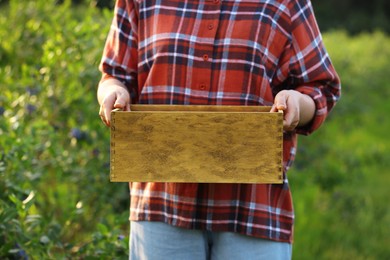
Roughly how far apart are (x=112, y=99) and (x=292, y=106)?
1.44ft

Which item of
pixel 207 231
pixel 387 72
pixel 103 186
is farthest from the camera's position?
pixel 387 72

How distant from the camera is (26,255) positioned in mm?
2447

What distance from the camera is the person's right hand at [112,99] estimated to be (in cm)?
193

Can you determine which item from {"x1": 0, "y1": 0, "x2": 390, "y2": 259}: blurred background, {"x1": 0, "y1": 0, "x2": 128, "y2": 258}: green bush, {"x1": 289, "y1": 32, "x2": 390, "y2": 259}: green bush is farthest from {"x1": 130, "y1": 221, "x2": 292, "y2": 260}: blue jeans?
{"x1": 289, "y1": 32, "x2": 390, "y2": 259}: green bush

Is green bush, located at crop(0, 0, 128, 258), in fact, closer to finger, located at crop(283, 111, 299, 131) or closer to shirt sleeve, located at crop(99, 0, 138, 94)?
shirt sleeve, located at crop(99, 0, 138, 94)

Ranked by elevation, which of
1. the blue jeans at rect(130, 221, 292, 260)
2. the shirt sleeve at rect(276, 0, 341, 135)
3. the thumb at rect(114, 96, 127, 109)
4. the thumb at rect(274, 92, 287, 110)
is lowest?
the blue jeans at rect(130, 221, 292, 260)

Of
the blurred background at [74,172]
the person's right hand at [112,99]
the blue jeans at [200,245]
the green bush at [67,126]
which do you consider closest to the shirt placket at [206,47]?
the person's right hand at [112,99]

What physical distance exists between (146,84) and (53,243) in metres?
0.79

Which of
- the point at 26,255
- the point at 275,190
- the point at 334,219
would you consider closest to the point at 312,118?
the point at 275,190

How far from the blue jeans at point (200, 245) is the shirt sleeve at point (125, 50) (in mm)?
395

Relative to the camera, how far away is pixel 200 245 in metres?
2.04

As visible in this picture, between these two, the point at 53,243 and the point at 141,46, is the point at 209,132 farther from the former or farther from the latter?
the point at 53,243

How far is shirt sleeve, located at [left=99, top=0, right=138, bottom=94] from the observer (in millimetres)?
2146

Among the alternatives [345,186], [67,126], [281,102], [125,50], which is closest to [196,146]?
[281,102]
